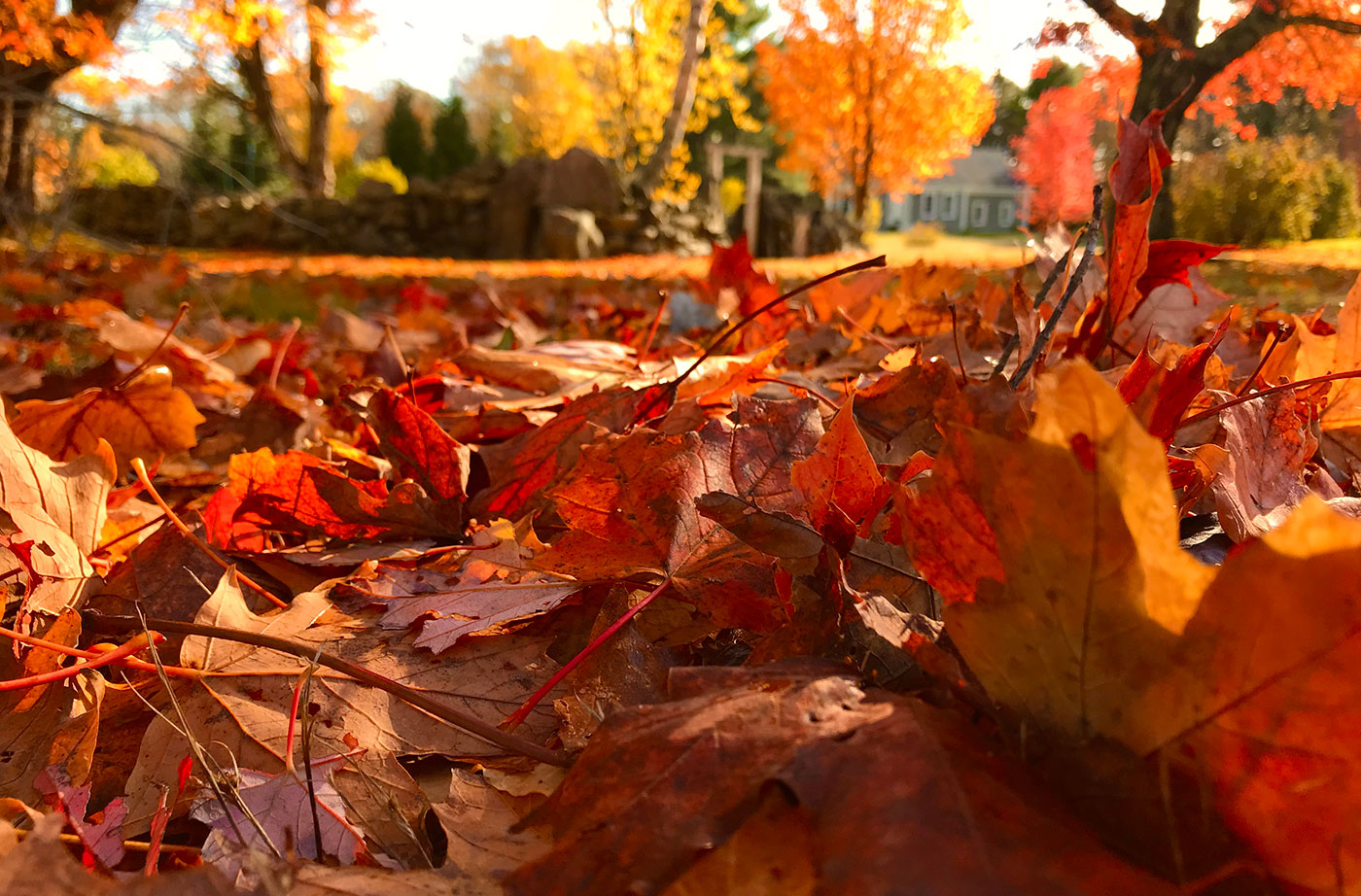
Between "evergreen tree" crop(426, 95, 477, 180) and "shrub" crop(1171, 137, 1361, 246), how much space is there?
17.5 metres

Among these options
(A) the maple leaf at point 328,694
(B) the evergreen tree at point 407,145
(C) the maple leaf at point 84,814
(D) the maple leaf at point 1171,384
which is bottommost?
(C) the maple leaf at point 84,814

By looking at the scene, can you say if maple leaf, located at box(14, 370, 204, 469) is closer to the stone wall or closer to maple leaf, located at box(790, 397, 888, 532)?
maple leaf, located at box(790, 397, 888, 532)

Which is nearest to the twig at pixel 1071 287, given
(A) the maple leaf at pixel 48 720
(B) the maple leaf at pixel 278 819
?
(B) the maple leaf at pixel 278 819

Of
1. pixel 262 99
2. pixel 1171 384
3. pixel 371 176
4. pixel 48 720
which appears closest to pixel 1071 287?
pixel 1171 384

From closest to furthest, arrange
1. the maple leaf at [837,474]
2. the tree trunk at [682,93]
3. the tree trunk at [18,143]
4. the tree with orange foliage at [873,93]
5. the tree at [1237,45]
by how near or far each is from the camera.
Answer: the maple leaf at [837,474], the tree trunk at [18,143], the tree at [1237,45], the tree trunk at [682,93], the tree with orange foliage at [873,93]

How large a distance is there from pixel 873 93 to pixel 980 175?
76.5 feet

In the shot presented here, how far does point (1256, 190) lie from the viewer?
12312mm

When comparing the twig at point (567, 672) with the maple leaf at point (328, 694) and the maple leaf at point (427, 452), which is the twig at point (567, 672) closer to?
the maple leaf at point (328, 694)

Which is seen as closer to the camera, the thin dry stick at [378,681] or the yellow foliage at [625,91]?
the thin dry stick at [378,681]

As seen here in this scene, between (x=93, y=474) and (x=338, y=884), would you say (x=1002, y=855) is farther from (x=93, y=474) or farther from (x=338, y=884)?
(x=93, y=474)

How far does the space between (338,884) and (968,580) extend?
27 cm

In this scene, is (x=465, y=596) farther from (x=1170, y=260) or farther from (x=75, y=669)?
(x=1170, y=260)

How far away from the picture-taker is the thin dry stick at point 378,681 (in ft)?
1.41

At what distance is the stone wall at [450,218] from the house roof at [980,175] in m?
31.7
